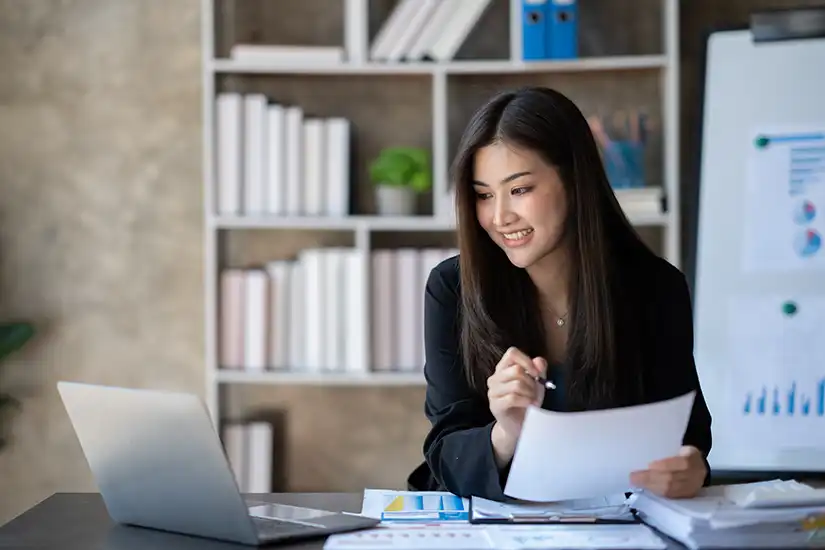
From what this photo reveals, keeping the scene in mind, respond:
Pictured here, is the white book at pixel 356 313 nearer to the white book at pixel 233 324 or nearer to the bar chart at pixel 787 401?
the white book at pixel 233 324

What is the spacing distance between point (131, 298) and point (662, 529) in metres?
2.16

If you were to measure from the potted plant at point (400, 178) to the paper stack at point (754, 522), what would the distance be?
67.3 inches

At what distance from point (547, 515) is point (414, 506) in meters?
0.20

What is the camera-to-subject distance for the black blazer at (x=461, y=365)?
1.64 metres

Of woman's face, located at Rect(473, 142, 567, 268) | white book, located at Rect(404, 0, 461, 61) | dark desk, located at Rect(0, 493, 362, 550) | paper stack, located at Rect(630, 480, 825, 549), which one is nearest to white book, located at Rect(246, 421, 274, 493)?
white book, located at Rect(404, 0, 461, 61)

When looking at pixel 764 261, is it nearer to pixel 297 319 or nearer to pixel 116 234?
pixel 297 319

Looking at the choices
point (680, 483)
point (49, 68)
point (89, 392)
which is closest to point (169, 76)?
point (49, 68)

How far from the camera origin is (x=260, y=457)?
2918 mm

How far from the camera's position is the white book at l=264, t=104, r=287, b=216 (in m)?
2.83

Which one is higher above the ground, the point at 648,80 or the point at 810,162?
the point at 648,80

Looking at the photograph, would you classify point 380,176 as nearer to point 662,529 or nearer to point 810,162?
point 810,162

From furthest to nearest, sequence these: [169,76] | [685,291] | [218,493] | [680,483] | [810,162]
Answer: [169,76] < [810,162] < [685,291] < [680,483] < [218,493]

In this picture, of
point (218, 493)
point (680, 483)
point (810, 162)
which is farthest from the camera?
point (810, 162)

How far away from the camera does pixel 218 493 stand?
121 cm
